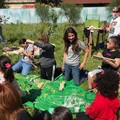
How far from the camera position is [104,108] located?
3695mm

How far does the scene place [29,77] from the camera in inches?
244

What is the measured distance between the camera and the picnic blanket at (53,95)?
193 inches

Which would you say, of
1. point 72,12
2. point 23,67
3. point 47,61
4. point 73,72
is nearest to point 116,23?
point 73,72

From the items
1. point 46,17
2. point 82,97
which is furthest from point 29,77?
point 46,17

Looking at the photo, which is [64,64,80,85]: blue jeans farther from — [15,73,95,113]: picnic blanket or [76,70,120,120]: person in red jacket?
[76,70,120,120]: person in red jacket

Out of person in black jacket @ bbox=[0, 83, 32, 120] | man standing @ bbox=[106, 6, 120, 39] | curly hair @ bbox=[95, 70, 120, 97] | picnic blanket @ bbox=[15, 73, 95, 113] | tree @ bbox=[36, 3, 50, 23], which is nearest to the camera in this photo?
person in black jacket @ bbox=[0, 83, 32, 120]

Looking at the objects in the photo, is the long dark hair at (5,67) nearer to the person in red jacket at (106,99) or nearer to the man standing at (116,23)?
the person in red jacket at (106,99)

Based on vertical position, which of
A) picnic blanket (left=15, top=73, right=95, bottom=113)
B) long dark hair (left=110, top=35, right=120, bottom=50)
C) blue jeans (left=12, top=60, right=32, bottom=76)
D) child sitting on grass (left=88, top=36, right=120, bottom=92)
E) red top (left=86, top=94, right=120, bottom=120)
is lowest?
picnic blanket (left=15, top=73, right=95, bottom=113)

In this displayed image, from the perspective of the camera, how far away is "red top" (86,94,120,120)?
12.2 ft

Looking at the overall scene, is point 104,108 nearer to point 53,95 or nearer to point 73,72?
point 53,95

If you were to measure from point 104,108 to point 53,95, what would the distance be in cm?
174

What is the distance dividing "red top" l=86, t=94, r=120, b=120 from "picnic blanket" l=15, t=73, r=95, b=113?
95 centimetres

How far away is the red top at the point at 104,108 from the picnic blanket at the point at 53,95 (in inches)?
37.6

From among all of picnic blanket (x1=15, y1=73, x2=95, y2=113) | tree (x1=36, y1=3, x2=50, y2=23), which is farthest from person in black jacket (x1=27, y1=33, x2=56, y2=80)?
tree (x1=36, y1=3, x2=50, y2=23)
